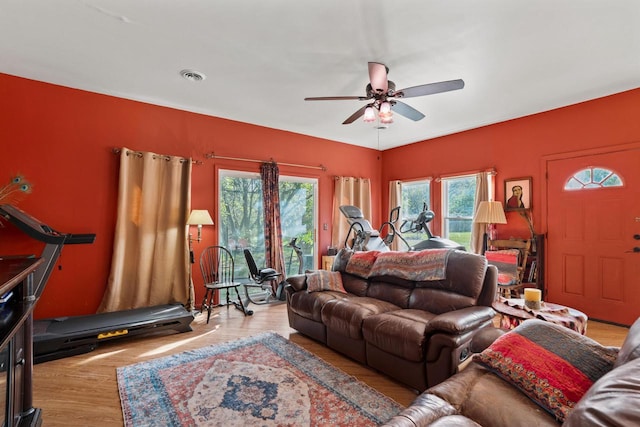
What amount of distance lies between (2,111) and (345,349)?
4394mm

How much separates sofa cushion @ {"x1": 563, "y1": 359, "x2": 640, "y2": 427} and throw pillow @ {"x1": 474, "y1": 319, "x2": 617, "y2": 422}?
0.41 meters

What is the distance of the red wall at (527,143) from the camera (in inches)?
152

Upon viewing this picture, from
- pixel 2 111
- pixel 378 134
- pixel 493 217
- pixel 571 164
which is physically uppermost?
pixel 378 134

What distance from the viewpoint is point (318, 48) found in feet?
9.32

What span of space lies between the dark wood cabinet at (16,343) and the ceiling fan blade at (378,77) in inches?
106

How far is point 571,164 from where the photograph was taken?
13.9 ft

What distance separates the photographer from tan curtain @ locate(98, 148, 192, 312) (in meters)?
3.89

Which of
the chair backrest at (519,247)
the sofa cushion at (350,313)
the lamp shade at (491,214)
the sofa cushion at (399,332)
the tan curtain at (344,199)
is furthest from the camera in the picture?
the tan curtain at (344,199)

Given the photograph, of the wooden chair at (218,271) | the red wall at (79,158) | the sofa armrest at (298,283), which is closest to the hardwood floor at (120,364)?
the wooden chair at (218,271)

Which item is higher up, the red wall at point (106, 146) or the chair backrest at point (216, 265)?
the red wall at point (106, 146)

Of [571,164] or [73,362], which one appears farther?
[571,164]

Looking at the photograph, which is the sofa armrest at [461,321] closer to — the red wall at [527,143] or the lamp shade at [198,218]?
the red wall at [527,143]

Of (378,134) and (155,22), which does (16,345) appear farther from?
(378,134)

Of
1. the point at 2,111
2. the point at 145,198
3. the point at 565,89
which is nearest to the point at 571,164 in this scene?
the point at 565,89
